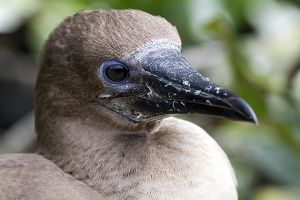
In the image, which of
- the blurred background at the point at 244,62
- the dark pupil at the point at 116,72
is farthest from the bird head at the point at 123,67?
the blurred background at the point at 244,62

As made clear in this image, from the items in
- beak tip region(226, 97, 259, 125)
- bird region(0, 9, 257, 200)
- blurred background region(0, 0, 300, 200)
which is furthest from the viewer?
blurred background region(0, 0, 300, 200)

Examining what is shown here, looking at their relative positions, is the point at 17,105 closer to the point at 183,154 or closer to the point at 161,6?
the point at 161,6

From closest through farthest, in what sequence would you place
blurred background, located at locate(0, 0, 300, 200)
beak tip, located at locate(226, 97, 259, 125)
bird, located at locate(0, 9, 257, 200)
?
beak tip, located at locate(226, 97, 259, 125) → bird, located at locate(0, 9, 257, 200) → blurred background, located at locate(0, 0, 300, 200)

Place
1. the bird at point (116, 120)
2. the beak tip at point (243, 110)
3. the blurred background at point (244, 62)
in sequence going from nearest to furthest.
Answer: the beak tip at point (243, 110)
the bird at point (116, 120)
the blurred background at point (244, 62)

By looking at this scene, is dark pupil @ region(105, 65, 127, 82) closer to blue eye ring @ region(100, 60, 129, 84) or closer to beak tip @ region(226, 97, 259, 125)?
blue eye ring @ region(100, 60, 129, 84)

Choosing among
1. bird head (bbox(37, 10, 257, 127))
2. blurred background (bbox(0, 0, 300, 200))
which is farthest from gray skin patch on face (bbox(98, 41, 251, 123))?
blurred background (bbox(0, 0, 300, 200))

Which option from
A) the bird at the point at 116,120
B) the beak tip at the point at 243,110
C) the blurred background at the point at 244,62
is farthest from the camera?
the blurred background at the point at 244,62

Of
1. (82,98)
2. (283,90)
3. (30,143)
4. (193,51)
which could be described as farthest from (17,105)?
(82,98)

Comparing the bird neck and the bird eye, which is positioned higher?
the bird eye

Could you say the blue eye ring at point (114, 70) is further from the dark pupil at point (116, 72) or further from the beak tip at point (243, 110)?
the beak tip at point (243, 110)

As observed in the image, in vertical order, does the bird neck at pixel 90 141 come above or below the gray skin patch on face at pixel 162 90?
below
